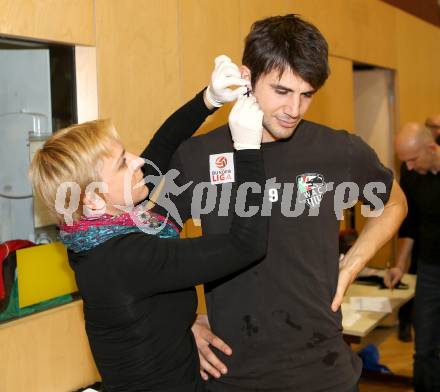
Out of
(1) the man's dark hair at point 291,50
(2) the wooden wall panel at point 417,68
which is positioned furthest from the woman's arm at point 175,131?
(2) the wooden wall panel at point 417,68

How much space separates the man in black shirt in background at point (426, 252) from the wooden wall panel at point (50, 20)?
1949 millimetres

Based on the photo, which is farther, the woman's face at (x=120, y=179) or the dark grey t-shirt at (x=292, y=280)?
the dark grey t-shirt at (x=292, y=280)

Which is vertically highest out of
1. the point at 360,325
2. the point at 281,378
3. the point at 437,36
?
the point at 437,36

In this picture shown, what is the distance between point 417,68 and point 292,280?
16.2 ft

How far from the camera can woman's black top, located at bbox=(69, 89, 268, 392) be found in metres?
1.22

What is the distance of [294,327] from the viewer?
146 centimetres

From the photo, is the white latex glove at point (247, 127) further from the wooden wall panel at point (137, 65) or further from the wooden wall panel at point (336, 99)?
the wooden wall panel at point (336, 99)

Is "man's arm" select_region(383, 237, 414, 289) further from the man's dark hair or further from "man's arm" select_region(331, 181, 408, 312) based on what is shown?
the man's dark hair

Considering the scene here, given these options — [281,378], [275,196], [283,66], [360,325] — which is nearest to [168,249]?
[275,196]

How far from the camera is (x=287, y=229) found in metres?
1.48

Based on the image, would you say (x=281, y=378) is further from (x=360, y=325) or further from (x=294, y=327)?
(x=360, y=325)

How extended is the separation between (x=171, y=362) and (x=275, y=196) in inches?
19.8

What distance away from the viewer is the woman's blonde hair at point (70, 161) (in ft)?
4.09

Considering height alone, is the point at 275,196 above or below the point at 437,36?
below
